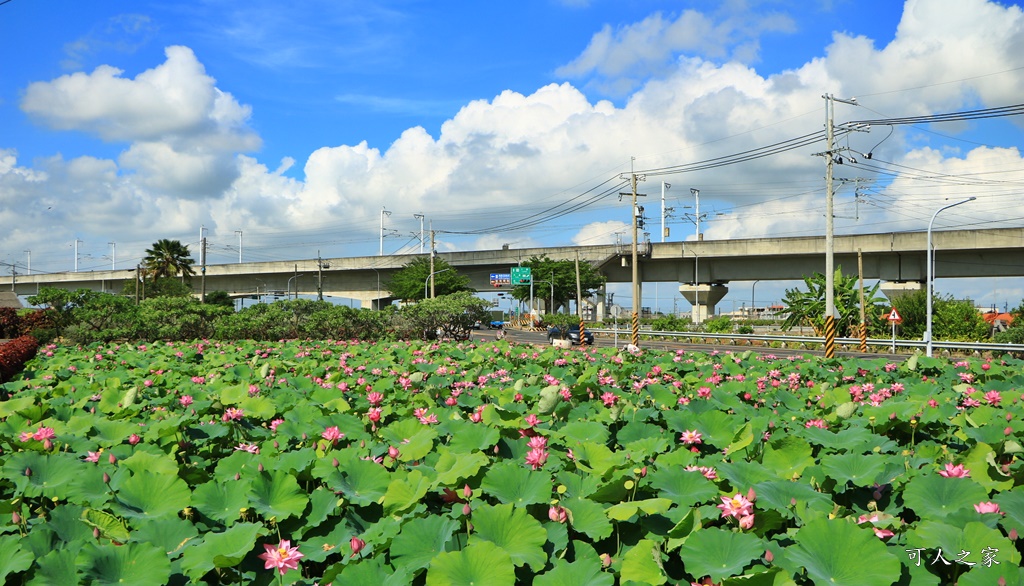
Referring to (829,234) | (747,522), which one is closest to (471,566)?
(747,522)

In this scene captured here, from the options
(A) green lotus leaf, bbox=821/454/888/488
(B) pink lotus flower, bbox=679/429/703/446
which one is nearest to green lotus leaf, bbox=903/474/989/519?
(A) green lotus leaf, bbox=821/454/888/488

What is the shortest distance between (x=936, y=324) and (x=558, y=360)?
3355 centimetres

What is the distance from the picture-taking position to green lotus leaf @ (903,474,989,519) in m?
2.38

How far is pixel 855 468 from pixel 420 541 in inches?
66.1

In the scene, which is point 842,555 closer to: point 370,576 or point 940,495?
point 940,495

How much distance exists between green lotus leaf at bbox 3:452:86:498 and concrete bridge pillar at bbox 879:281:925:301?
4417cm

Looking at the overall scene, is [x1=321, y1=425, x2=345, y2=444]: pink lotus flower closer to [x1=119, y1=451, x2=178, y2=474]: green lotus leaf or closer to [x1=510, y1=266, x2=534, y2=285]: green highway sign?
[x1=119, y1=451, x2=178, y2=474]: green lotus leaf

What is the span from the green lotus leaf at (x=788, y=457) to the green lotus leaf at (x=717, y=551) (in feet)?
3.17

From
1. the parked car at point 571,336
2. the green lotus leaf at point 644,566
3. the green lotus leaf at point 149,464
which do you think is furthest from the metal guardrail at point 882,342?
the green lotus leaf at point 149,464

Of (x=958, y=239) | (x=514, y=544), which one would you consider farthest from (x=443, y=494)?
(x=958, y=239)

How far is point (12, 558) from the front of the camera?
197 centimetres

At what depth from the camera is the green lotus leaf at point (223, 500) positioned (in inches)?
96.2

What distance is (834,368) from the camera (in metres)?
7.51

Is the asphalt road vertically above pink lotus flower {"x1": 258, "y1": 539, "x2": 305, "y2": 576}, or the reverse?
pink lotus flower {"x1": 258, "y1": 539, "x2": 305, "y2": 576}
